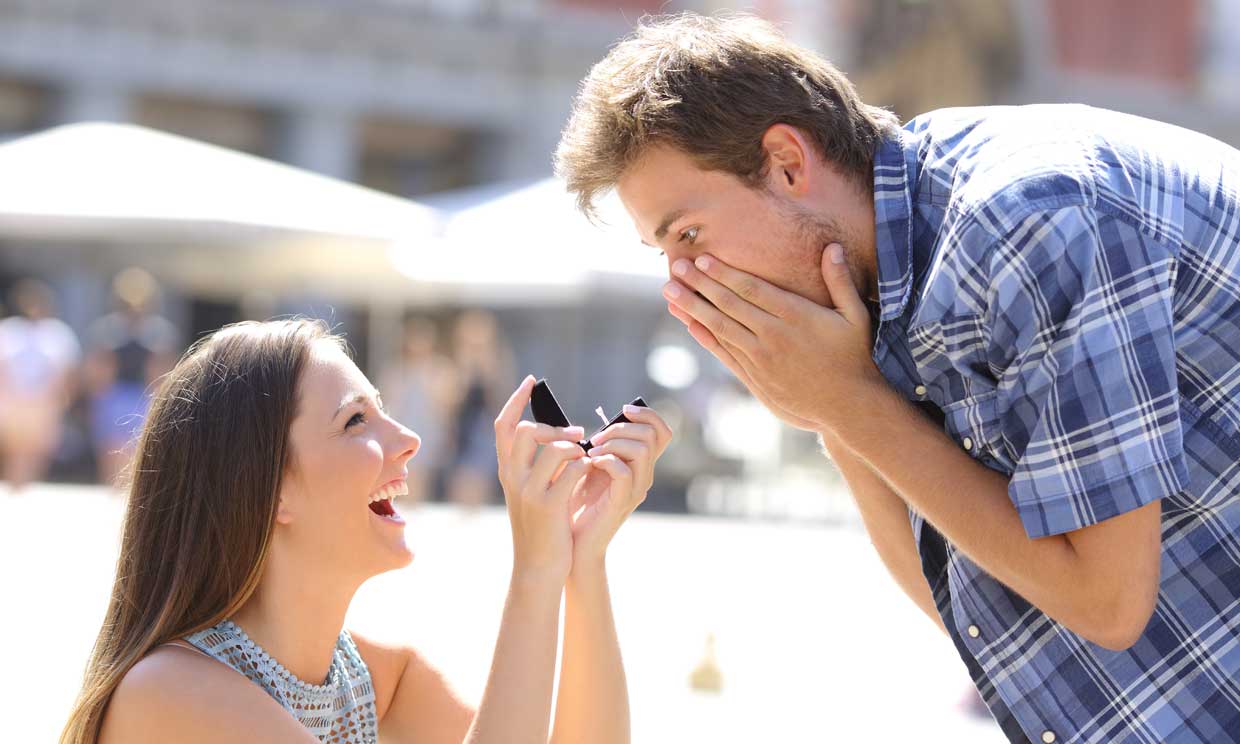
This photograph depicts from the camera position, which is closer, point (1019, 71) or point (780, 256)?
point (780, 256)

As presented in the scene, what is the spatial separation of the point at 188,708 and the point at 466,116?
23.6m

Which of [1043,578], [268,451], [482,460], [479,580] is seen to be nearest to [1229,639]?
[1043,578]

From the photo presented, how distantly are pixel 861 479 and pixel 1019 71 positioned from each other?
706 inches

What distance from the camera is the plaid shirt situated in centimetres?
183

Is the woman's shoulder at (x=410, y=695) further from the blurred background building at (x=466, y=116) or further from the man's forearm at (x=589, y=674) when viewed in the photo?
the blurred background building at (x=466, y=116)

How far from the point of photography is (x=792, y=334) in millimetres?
2109

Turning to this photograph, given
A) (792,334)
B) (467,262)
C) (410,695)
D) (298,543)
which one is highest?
(792,334)

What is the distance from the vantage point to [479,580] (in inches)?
353

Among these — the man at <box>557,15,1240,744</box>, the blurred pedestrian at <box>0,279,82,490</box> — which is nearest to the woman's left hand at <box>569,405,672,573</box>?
the man at <box>557,15,1240,744</box>

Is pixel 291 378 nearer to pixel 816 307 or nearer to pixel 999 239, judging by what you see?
pixel 816 307

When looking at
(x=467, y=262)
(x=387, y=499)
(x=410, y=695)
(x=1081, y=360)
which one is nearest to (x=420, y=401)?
(x=467, y=262)

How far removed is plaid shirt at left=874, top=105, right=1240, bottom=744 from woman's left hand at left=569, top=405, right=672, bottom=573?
0.49 meters

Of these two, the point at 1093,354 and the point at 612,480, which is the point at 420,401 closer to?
the point at 612,480

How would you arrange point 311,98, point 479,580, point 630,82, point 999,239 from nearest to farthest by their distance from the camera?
point 999,239, point 630,82, point 479,580, point 311,98
